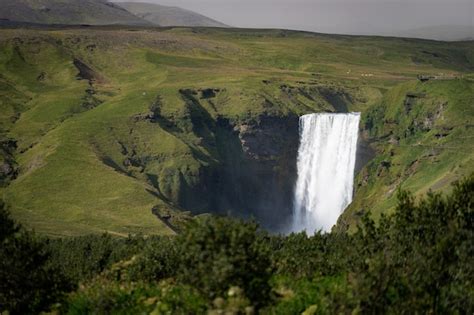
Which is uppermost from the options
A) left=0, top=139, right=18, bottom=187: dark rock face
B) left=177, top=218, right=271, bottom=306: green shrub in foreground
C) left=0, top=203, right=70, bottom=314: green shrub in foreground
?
left=177, top=218, right=271, bottom=306: green shrub in foreground

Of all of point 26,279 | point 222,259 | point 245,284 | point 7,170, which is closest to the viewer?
point 222,259

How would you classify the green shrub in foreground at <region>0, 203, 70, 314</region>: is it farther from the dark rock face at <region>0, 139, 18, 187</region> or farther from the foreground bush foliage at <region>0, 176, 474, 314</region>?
the dark rock face at <region>0, 139, 18, 187</region>

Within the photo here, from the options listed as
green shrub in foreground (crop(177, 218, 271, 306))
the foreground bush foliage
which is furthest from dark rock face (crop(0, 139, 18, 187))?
green shrub in foreground (crop(177, 218, 271, 306))

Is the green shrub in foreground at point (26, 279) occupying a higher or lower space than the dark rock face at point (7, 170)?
Answer: higher

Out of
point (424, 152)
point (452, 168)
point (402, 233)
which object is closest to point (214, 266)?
point (402, 233)

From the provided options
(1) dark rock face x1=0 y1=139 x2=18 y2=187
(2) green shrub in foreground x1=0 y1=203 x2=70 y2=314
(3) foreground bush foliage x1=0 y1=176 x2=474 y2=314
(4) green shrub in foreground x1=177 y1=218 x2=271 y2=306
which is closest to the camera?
(3) foreground bush foliage x1=0 y1=176 x2=474 y2=314

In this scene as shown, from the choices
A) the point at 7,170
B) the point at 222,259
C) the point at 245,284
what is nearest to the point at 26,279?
the point at 222,259

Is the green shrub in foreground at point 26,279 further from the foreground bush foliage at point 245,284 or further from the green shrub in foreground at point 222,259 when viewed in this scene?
the green shrub in foreground at point 222,259

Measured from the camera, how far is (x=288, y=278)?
27844 millimetres

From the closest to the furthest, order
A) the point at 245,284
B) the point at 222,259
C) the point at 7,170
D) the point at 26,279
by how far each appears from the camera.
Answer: the point at 222,259
the point at 245,284
the point at 26,279
the point at 7,170

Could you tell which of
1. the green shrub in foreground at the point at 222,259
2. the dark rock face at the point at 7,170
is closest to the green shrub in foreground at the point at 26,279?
the green shrub in foreground at the point at 222,259

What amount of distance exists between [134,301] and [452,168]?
469 feet

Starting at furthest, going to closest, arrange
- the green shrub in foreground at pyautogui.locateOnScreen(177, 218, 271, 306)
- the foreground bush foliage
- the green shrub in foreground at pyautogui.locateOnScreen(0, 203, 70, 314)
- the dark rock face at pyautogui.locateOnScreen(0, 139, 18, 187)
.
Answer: the dark rock face at pyautogui.locateOnScreen(0, 139, 18, 187)
the green shrub in foreground at pyautogui.locateOnScreen(0, 203, 70, 314)
the green shrub in foreground at pyautogui.locateOnScreen(177, 218, 271, 306)
the foreground bush foliage

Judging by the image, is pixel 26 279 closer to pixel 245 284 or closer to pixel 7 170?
A: pixel 245 284
